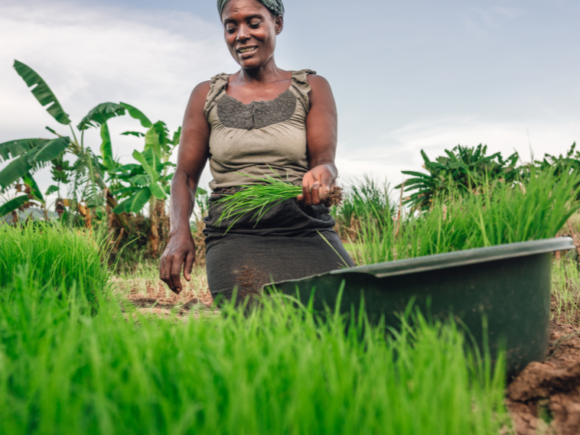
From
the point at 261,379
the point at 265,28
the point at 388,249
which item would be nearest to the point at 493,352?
the point at 388,249

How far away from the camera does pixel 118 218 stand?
767cm

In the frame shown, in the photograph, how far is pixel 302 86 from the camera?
2.61 metres

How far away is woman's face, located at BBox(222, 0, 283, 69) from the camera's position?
2.39 m

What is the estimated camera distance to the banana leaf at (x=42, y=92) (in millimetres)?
8509

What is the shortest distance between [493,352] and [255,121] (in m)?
1.71

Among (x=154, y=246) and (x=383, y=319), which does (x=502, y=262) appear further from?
(x=154, y=246)

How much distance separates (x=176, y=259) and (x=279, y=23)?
5.16 feet

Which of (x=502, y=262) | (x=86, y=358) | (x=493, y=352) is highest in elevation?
(x=502, y=262)

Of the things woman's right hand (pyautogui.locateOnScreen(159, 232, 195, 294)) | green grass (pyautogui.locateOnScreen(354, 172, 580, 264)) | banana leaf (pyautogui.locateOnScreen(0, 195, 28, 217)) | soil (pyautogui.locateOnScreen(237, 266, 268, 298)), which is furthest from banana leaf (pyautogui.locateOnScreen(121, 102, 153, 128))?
green grass (pyautogui.locateOnScreen(354, 172, 580, 264))

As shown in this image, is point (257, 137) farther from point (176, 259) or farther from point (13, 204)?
point (13, 204)

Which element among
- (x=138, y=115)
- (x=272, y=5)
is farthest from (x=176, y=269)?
(x=138, y=115)

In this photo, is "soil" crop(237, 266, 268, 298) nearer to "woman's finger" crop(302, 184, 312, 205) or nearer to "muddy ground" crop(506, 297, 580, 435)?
"woman's finger" crop(302, 184, 312, 205)

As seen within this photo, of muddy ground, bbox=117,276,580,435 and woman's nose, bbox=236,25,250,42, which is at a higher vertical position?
woman's nose, bbox=236,25,250,42

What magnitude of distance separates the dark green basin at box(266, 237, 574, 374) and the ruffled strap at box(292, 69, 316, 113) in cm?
148
